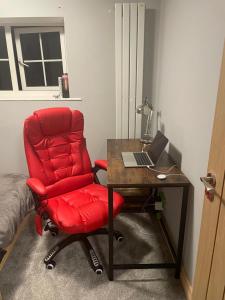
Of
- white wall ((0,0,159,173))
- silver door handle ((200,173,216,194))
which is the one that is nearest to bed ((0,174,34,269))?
white wall ((0,0,159,173))

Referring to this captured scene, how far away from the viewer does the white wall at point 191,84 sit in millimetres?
1124

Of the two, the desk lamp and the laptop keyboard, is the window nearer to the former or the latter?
the desk lamp

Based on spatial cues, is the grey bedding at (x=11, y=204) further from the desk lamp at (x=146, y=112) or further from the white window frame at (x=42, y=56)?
the desk lamp at (x=146, y=112)

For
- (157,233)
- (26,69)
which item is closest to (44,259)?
(157,233)

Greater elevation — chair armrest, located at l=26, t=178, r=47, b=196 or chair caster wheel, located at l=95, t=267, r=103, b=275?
chair armrest, located at l=26, t=178, r=47, b=196

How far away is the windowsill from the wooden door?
1.65 m

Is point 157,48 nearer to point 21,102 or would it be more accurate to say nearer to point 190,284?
point 21,102

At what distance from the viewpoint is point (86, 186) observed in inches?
79.6

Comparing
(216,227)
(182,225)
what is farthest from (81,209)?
(216,227)

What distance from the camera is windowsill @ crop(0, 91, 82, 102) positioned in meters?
2.27

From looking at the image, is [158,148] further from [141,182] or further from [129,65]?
[129,65]

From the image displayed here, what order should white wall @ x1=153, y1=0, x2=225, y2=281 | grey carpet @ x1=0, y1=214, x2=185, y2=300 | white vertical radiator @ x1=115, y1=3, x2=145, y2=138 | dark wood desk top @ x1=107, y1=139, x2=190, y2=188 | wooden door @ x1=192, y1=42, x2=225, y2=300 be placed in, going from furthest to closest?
1. white vertical radiator @ x1=115, y1=3, x2=145, y2=138
2. grey carpet @ x1=0, y1=214, x2=185, y2=300
3. dark wood desk top @ x1=107, y1=139, x2=190, y2=188
4. white wall @ x1=153, y1=0, x2=225, y2=281
5. wooden door @ x1=192, y1=42, x2=225, y2=300

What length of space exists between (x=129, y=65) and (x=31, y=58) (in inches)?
42.4

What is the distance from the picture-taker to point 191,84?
1387 mm
